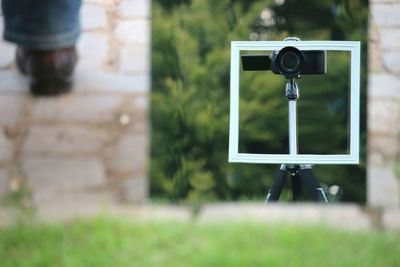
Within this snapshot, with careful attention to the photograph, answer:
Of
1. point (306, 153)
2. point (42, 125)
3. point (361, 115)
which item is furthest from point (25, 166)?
point (361, 115)

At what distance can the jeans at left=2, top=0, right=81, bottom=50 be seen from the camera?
2.69 m

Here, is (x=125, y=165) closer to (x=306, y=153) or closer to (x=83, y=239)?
(x=83, y=239)

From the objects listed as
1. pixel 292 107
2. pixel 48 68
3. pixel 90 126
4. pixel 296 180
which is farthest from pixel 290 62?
pixel 48 68

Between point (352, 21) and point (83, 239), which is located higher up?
point (352, 21)

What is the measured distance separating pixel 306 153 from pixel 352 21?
549 mm

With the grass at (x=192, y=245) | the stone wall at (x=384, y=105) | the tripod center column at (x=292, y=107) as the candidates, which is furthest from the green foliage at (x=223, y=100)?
the tripod center column at (x=292, y=107)

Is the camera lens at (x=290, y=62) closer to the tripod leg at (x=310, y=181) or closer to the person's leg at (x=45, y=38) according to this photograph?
the tripod leg at (x=310, y=181)

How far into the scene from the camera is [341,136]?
8.92 feet

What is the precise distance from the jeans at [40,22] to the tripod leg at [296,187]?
107 cm

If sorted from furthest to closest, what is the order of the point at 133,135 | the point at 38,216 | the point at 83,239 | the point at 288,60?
the point at 133,135 → the point at 38,216 → the point at 83,239 → the point at 288,60

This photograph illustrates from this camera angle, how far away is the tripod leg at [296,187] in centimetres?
237

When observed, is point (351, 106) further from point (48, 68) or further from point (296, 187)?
point (48, 68)

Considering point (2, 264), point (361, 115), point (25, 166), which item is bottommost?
point (2, 264)

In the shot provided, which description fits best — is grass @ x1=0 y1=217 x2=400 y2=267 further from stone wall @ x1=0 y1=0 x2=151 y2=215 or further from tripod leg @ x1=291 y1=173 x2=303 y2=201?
stone wall @ x1=0 y1=0 x2=151 y2=215
